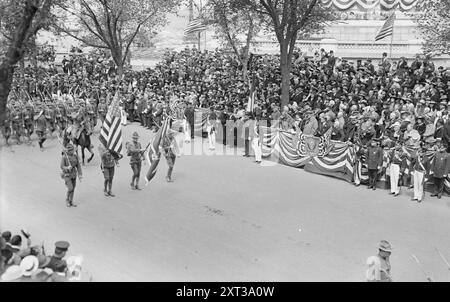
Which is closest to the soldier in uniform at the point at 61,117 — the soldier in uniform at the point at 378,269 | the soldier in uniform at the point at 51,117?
the soldier in uniform at the point at 51,117

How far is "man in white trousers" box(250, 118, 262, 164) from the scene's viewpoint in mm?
18016

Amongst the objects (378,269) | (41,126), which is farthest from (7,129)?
(378,269)

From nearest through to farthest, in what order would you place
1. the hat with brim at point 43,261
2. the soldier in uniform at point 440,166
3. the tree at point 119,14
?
the hat with brim at point 43,261 → the soldier in uniform at point 440,166 → the tree at point 119,14

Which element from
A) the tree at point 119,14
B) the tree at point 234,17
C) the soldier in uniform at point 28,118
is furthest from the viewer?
the tree at point 119,14

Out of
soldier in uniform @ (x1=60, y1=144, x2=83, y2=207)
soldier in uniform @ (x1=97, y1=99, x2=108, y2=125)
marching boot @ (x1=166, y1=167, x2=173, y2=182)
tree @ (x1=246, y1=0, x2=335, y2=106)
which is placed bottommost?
marching boot @ (x1=166, y1=167, x2=173, y2=182)

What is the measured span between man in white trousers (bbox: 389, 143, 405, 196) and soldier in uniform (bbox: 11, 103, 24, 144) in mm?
13561

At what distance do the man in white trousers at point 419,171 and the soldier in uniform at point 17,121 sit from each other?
14.1m

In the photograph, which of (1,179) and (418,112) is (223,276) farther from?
(418,112)

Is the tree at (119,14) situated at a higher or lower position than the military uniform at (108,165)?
higher

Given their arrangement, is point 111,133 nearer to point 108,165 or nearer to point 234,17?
point 108,165

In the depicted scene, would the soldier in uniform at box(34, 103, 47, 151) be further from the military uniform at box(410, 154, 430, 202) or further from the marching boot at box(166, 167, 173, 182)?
the military uniform at box(410, 154, 430, 202)

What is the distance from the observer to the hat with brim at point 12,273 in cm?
750

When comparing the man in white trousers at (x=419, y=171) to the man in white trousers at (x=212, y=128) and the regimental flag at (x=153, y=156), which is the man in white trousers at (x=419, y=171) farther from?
the man in white trousers at (x=212, y=128)

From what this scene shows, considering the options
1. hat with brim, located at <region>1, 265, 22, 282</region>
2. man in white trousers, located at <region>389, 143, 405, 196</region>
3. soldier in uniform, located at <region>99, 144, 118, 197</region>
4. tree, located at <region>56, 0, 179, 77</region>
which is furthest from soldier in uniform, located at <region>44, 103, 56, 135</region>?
hat with brim, located at <region>1, 265, 22, 282</region>
